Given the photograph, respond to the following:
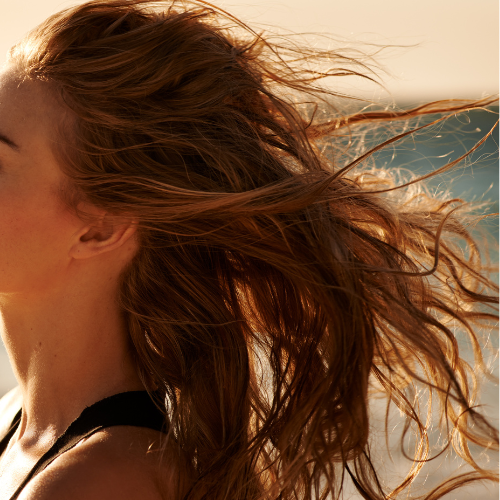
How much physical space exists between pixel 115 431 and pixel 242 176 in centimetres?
63

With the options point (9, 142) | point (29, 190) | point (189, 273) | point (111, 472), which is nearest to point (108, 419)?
point (111, 472)

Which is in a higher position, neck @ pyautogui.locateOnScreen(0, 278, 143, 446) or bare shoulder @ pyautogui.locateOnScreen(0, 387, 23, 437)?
neck @ pyautogui.locateOnScreen(0, 278, 143, 446)

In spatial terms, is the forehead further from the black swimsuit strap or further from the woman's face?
the black swimsuit strap

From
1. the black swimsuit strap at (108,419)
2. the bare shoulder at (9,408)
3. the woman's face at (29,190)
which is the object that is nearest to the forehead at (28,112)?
the woman's face at (29,190)

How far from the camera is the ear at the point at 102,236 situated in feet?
4.90

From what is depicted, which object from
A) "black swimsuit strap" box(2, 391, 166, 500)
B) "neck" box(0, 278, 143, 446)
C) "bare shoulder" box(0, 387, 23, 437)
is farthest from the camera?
"bare shoulder" box(0, 387, 23, 437)

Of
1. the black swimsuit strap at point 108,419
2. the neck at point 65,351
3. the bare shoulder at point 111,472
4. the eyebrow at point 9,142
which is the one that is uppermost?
the eyebrow at point 9,142

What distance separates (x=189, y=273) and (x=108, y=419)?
1.31ft

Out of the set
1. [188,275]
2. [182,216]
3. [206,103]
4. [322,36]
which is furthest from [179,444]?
[322,36]

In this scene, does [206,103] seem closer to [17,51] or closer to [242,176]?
[242,176]

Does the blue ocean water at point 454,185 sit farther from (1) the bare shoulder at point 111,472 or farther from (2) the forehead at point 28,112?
(2) the forehead at point 28,112

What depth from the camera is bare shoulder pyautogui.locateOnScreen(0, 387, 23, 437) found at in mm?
1783

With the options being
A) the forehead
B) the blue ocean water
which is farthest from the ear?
the blue ocean water

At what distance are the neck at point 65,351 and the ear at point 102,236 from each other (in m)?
0.11
